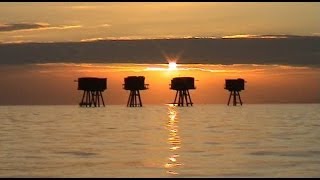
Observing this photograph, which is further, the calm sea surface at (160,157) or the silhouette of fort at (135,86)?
the silhouette of fort at (135,86)

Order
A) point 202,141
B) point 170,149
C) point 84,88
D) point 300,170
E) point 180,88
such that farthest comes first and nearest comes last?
point 180,88
point 84,88
point 202,141
point 170,149
point 300,170

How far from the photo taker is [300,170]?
85.2 ft

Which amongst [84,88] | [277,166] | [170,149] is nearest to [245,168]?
[277,166]

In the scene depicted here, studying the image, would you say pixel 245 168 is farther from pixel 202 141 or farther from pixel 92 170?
pixel 202 141

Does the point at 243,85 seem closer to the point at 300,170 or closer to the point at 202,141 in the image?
Answer: the point at 202,141

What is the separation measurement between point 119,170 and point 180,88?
14298 centimetres

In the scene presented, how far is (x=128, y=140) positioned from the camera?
42938 millimetres

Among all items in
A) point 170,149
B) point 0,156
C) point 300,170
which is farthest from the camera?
point 170,149

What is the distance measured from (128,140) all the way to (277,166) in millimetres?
16773

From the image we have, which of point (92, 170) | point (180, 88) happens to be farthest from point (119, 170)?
point (180, 88)

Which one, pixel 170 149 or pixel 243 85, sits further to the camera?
pixel 243 85

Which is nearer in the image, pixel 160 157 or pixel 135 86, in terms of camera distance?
pixel 160 157

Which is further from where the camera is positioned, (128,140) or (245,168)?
(128,140)

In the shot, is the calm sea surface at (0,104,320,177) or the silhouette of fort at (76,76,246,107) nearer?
the calm sea surface at (0,104,320,177)
